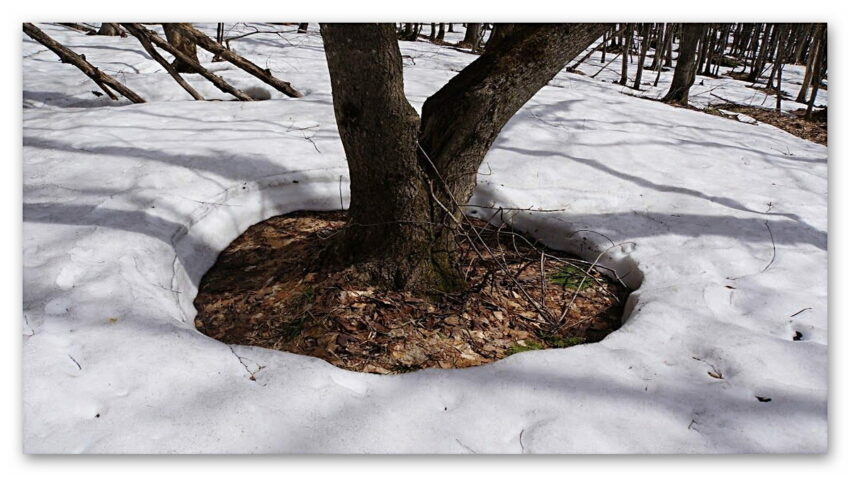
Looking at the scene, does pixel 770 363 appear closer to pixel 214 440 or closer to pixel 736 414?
pixel 736 414

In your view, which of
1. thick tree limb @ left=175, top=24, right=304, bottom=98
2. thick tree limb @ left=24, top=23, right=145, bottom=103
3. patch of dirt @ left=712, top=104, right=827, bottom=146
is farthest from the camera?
patch of dirt @ left=712, top=104, right=827, bottom=146

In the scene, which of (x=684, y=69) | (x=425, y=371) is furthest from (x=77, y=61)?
(x=684, y=69)

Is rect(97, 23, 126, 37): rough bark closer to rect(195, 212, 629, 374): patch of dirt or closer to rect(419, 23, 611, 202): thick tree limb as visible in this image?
rect(195, 212, 629, 374): patch of dirt

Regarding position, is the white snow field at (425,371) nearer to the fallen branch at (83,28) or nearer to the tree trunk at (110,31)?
the tree trunk at (110,31)

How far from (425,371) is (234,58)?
10.9ft

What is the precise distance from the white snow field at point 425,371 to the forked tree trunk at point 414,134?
24.5 inches

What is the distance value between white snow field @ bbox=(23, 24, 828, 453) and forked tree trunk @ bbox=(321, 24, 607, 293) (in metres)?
0.62

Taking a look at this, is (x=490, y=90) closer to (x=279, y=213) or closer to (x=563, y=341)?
(x=563, y=341)

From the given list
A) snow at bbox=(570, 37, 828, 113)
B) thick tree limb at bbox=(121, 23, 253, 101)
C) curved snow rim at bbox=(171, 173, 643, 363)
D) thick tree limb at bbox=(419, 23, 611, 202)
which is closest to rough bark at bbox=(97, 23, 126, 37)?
thick tree limb at bbox=(121, 23, 253, 101)

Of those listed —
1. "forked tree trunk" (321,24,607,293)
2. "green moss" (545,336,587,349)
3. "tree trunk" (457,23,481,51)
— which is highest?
"tree trunk" (457,23,481,51)

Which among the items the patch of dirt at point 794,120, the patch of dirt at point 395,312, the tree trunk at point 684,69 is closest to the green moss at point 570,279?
the patch of dirt at point 395,312

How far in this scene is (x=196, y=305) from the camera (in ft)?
7.30

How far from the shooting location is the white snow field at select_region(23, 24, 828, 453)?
1409 mm

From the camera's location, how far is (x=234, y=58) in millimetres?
4051
